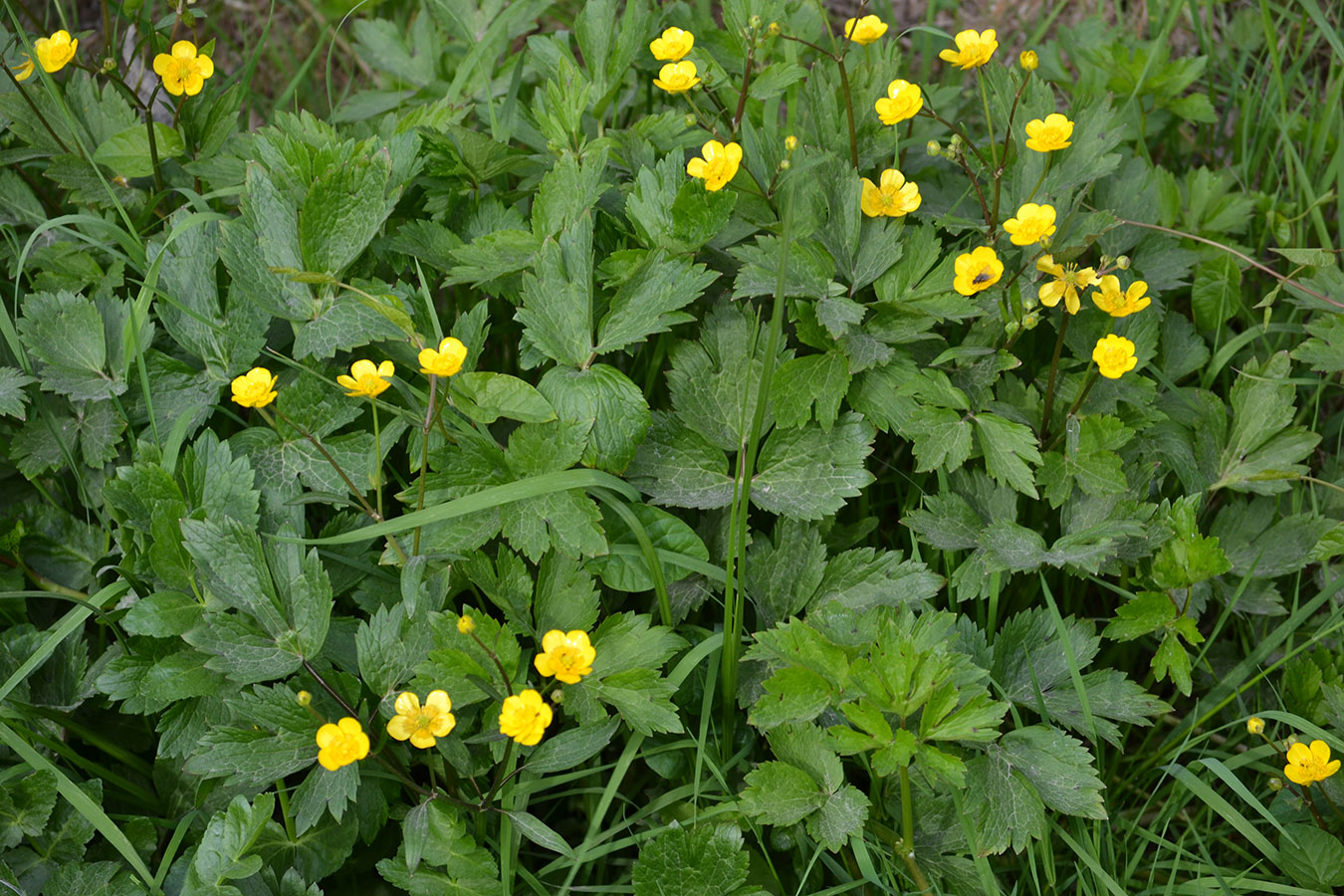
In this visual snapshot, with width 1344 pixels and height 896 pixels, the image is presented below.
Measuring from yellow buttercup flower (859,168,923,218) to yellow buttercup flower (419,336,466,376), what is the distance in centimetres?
84

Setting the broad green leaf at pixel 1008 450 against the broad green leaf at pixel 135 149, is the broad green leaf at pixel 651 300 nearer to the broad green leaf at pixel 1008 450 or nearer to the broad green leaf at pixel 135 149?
the broad green leaf at pixel 1008 450

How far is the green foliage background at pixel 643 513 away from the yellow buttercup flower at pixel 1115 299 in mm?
138

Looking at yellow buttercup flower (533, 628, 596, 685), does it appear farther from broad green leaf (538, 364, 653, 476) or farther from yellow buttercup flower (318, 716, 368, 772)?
broad green leaf (538, 364, 653, 476)

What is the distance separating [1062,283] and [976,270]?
0.50ft

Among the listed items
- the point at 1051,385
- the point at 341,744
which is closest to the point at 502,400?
the point at 341,744

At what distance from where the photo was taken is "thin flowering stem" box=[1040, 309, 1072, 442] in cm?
193

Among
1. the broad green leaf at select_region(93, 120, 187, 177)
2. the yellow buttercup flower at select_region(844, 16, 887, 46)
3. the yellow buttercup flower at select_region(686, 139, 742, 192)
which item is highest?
the yellow buttercup flower at select_region(844, 16, 887, 46)

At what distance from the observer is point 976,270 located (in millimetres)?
1877

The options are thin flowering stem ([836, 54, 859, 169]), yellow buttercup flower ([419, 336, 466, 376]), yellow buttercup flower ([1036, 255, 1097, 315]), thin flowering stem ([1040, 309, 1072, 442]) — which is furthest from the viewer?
thin flowering stem ([836, 54, 859, 169])

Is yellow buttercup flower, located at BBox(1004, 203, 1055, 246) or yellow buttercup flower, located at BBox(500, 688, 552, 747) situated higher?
yellow buttercup flower, located at BBox(1004, 203, 1055, 246)

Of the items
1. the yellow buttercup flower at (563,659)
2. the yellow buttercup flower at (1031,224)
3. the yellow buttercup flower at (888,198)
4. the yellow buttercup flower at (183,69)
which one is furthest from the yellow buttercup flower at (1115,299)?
the yellow buttercup flower at (183,69)

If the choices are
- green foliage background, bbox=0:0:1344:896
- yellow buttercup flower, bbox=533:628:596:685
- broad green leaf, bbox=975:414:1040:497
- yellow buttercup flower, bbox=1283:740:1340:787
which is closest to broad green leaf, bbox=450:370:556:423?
green foliage background, bbox=0:0:1344:896

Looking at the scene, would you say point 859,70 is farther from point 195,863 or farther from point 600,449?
point 195,863

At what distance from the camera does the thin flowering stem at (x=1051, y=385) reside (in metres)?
1.93
